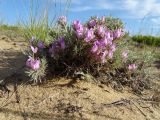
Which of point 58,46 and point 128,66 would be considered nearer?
point 58,46

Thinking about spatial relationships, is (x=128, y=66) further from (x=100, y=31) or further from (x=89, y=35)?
(x=89, y=35)

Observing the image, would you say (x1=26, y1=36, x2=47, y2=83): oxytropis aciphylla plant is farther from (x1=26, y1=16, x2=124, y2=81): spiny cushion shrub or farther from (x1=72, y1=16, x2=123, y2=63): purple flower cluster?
(x1=72, y1=16, x2=123, y2=63): purple flower cluster

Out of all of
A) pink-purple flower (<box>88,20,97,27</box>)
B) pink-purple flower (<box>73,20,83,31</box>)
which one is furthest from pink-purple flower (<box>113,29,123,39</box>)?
pink-purple flower (<box>73,20,83,31</box>)

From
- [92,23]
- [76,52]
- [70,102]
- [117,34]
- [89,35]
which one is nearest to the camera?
[70,102]

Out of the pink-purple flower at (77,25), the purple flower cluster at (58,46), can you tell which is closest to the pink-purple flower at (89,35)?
the pink-purple flower at (77,25)

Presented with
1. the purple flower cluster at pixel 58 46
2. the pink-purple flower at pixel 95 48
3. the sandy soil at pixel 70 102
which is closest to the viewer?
the sandy soil at pixel 70 102

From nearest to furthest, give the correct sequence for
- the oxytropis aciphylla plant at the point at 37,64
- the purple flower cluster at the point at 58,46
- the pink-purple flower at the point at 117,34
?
the oxytropis aciphylla plant at the point at 37,64 < the purple flower cluster at the point at 58,46 < the pink-purple flower at the point at 117,34

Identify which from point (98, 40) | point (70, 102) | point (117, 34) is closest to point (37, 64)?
point (70, 102)

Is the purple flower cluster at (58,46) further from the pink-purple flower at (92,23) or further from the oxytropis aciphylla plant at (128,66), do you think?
the oxytropis aciphylla plant at (128,66)

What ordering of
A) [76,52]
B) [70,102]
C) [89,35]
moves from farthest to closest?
1. [76,52]
2. [89,35]
3. [70,102]
